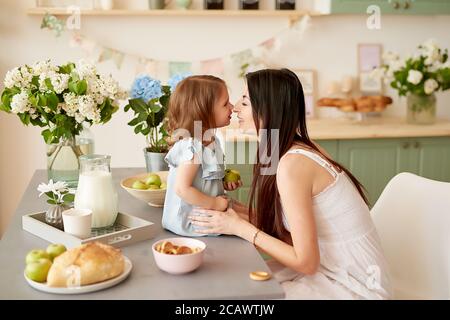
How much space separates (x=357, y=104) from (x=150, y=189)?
6.48ft

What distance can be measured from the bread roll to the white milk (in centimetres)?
35

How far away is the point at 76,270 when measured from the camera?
50.6 inches

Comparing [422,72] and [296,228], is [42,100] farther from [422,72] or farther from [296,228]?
[422,72]

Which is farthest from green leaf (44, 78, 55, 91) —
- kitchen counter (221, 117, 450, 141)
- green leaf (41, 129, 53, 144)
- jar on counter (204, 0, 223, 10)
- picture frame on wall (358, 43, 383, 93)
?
picture frame on wall (358, 43, 383, 93)

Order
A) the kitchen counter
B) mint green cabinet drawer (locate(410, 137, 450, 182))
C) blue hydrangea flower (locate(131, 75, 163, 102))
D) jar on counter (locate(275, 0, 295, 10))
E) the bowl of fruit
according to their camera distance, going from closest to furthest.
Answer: the bowl of fruit
blue hydrangea flower (locate(131, 75, 163, 102))
the kitchen counter
mint green cabinet drawer (locate(410, 137, 450, 182))
jar on counter (locate(275, 0, 295, 10))

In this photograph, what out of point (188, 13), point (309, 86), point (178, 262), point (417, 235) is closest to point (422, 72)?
point (309, 86)

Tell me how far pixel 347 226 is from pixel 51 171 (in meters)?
0.98

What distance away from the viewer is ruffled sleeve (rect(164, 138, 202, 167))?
172 cm

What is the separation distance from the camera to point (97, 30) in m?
3.53

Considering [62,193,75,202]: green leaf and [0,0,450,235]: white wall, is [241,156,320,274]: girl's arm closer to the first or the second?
[62,193,75,202]: green leaf

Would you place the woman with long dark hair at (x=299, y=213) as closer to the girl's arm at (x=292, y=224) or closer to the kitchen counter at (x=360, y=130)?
the girl's arm at (x=292, y=224)

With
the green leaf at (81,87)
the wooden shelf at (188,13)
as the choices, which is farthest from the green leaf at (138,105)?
the wooden shelf at (188,13)

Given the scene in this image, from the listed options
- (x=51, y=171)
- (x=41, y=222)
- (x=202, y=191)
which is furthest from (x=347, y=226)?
(x=51, y=171)

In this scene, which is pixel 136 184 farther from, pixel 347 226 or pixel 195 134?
pixel 347 226
